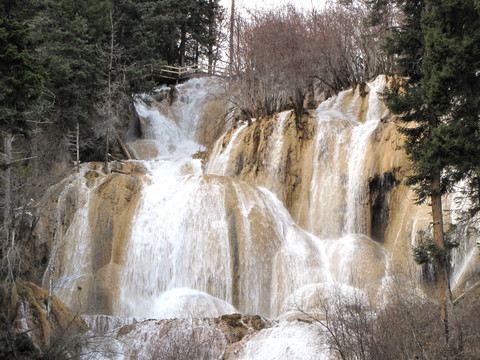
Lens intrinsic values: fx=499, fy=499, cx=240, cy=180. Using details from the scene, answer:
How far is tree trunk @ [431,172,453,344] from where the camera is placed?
10.2 metres

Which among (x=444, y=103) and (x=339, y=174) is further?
A: (x=339, y=174)

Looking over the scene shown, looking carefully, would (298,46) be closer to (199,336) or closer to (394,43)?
(394,43)

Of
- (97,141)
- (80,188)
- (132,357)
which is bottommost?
(132,357)

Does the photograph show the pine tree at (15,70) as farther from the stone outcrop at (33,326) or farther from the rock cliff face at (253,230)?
the rock cliff face at (253,230)

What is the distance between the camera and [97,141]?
25.3m

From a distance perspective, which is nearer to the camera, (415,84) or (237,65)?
(415,84)

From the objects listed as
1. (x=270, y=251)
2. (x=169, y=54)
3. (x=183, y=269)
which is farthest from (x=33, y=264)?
(x=169, y=54)

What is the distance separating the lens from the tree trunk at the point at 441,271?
10218 millimetres

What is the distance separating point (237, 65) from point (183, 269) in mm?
13535

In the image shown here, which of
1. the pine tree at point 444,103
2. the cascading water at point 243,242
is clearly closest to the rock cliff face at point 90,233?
the cascading water at point 243,242

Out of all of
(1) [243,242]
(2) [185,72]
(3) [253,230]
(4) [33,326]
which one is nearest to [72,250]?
(4) [33,326]

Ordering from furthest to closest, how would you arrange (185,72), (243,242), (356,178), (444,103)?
(185,72)
(356,178)
(243,242)
(444,103)

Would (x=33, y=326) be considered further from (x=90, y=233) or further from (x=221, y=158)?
(x=221, y=158)

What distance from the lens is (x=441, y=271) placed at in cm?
1100
